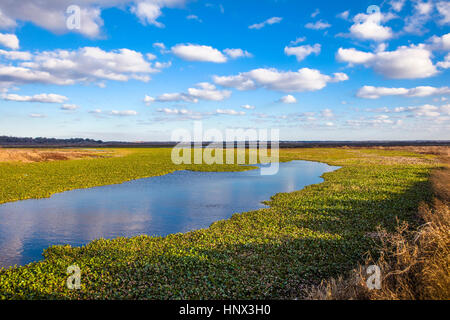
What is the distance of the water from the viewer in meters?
18.7

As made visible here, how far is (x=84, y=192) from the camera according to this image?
33.6 metres

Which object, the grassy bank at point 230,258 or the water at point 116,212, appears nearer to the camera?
the grassy bank at point 230,258

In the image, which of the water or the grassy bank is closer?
the grassy bank

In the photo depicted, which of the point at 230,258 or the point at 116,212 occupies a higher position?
the point at 230,258

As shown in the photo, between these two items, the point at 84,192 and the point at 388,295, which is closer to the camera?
the point at 388,295

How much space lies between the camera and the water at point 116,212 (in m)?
18.7

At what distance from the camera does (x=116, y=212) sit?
82.9ft

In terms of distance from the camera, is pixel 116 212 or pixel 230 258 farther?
pixel 116 212
